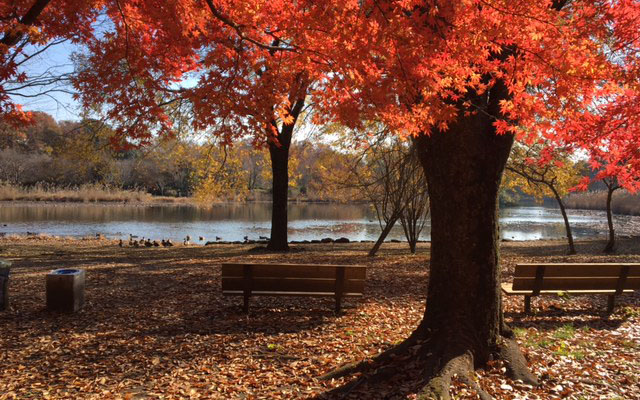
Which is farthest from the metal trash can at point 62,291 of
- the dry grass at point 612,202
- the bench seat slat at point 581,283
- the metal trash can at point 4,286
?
the dry grass at point 612,202

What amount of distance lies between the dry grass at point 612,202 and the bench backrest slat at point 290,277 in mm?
42714

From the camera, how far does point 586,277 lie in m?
6.02

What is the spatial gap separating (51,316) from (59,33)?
6134 millimetres

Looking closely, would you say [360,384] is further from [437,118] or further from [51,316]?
[51,316]

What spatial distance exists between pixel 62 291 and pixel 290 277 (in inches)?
122

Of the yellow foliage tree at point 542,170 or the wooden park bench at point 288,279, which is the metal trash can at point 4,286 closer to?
the wooden park bench at point 288,279

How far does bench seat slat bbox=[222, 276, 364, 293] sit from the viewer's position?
226 inches

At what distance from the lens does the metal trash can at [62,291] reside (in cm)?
571

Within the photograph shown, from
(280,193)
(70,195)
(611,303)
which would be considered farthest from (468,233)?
(70,195)

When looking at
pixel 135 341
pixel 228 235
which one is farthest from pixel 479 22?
pixel 228 235

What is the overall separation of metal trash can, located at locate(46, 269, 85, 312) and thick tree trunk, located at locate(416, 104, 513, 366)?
469 cm

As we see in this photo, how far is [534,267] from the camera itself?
19.2 feet

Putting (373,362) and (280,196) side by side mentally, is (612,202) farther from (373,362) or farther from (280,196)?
(373,362)

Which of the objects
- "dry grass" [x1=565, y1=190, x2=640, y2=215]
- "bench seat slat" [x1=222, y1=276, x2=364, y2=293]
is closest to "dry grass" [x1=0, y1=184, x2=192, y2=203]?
"bench seat slat" [x1=222, y1=276, x2=364, y2=293]
